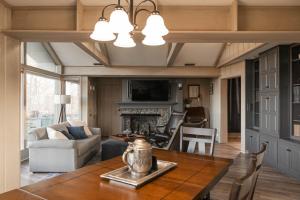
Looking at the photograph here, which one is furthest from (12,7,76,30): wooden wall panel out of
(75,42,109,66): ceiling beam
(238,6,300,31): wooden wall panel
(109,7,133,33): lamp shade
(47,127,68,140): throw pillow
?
(47,127,68,140): throw pillow

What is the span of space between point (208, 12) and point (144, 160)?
1.93 meters

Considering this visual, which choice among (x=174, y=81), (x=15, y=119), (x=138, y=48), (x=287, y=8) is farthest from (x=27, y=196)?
(x=174, y=81)

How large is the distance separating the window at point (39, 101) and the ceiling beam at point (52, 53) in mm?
575

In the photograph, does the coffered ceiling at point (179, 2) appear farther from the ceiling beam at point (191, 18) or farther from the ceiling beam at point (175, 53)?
the ceiling beam at point (175, 53)

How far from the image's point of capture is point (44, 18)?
2.78 meters

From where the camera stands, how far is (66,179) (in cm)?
167

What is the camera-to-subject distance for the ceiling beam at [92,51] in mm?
4784

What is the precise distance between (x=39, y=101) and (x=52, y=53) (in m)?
1.54

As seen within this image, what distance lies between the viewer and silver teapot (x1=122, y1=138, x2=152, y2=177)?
5.45ft


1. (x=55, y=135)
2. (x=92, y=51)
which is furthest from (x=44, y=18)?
(x=92, y=51)

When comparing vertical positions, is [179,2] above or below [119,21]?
above

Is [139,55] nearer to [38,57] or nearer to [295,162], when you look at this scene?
[38,57]

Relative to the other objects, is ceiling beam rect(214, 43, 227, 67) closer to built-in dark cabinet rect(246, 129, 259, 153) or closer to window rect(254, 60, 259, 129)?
window rect(254, 60, 259, 129)

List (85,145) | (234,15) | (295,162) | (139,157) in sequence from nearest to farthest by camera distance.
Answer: (139,157) < (234,15) < (295,162) < (85,145)
